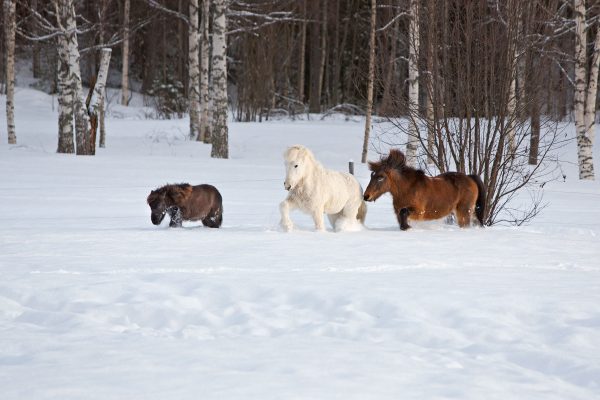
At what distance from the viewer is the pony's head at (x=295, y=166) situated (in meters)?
8.39

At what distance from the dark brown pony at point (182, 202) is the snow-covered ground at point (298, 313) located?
26cm

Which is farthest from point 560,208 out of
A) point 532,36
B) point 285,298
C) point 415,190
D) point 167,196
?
point 285,298

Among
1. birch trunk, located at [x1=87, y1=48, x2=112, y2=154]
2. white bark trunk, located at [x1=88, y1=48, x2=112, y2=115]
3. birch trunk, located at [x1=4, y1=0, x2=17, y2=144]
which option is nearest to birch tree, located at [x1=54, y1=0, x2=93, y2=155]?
birch trunk, located at [x1=87, y1=48, x2=112, y2=154]

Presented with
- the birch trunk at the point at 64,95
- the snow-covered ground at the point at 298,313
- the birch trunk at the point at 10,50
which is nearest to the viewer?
the snow-covered ground at the point at 298,313

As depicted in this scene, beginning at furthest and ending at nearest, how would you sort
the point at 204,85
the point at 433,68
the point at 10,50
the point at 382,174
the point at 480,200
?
the point at 204,85, the point at 10,50, the point at 433,68, the point at 480,200, the point at 382,174

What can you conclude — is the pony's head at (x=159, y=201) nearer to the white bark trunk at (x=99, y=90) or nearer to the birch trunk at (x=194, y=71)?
the white bark trunk at (x=99, y=90)

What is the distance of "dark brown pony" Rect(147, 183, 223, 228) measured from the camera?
8977 millimetres

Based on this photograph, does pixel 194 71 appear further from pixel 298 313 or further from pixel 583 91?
pixel 298 313

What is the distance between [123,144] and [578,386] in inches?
898

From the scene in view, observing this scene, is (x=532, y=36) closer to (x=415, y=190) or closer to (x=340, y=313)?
(x=415, y=190)

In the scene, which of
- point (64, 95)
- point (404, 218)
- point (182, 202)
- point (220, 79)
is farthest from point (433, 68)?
point (64, 95)

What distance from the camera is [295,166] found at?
8.43 m

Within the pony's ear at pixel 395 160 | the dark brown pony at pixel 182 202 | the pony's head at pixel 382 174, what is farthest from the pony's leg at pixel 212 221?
the pony's ear at pixel 395 160

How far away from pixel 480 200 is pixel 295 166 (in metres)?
2.61
